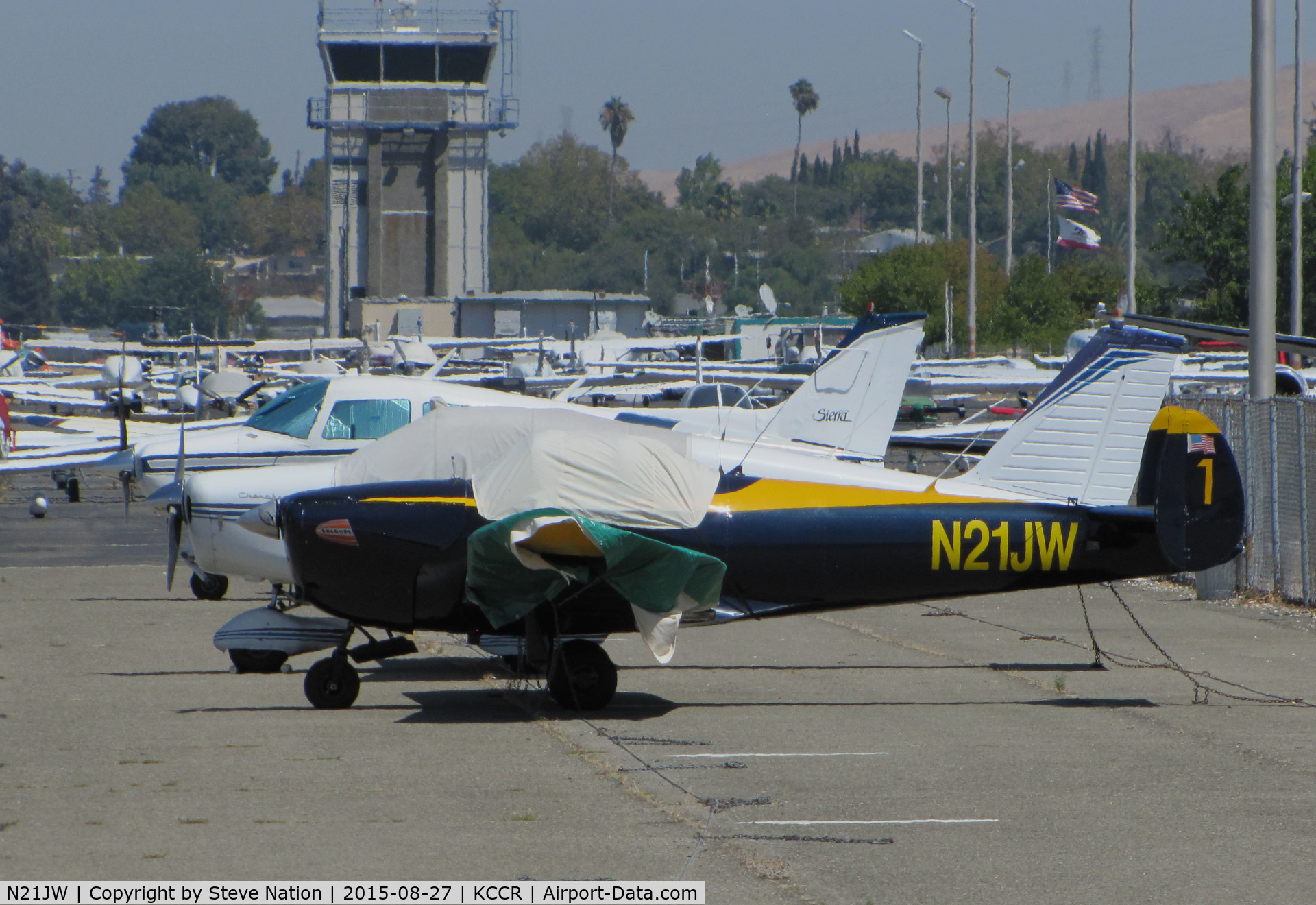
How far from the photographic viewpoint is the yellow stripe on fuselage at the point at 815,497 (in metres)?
9.30

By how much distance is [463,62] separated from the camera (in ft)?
319

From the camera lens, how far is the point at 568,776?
24.0 feet

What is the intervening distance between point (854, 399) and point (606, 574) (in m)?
8.43

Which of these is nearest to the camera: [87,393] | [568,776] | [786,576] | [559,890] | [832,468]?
[559,890]

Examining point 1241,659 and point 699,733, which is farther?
point 1241,659

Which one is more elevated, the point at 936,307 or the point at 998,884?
the point at 936,307

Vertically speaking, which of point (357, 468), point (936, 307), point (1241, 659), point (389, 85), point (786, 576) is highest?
point (389, 85)

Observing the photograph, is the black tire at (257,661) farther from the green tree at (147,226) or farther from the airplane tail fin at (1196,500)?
the green tree at (147,226)

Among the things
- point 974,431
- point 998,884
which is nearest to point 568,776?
point 998,884

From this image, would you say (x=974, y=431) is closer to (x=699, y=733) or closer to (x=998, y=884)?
(x=699, y=733)

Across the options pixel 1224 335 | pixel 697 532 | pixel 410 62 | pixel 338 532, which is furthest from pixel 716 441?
pixel 410 62

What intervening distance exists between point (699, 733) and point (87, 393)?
48.7 m

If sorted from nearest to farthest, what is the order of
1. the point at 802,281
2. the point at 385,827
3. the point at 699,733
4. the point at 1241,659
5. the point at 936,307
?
1. the point at 385,827
2. the point at 699,733
3. the point at 1241,659
4. the point at 936,307
5. the point at 802,281

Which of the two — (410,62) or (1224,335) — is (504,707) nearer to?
(1224,335)
